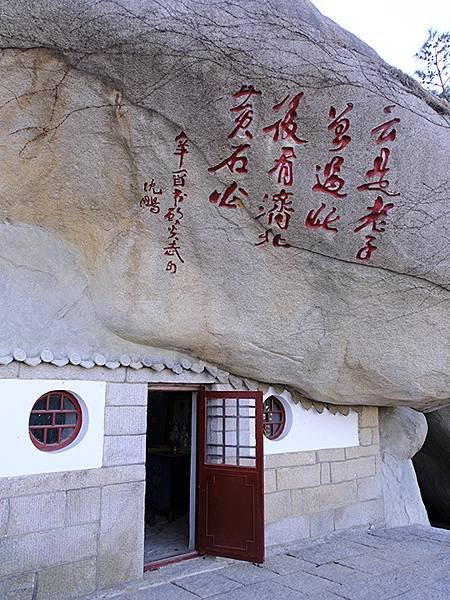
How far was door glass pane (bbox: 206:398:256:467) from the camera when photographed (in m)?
5.24

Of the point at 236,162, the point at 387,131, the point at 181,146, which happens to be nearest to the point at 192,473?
the point at 236,162

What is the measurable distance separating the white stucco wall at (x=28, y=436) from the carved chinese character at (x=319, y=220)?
93.1 inches

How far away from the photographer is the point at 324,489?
605cm

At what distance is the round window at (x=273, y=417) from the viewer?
19.0 feet

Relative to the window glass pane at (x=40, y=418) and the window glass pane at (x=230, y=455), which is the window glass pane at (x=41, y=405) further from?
the window glass pane at (x=230, y=455)

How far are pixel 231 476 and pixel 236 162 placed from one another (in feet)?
9.81

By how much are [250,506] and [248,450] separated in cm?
60

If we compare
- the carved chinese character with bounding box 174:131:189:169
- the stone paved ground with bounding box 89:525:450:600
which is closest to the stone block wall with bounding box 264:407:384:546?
the stone paved ground with bounding box 89:525:450:600

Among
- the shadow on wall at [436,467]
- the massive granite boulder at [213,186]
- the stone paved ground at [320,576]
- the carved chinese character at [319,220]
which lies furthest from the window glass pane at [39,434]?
the shadow on wall at [436,467]

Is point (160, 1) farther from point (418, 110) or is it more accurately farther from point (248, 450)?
point (248, 450)

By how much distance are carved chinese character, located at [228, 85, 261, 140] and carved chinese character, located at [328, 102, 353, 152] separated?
70 cm

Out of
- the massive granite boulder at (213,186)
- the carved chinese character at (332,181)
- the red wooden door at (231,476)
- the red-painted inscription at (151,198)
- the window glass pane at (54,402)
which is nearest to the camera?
the massive granite boulder at (213,186)

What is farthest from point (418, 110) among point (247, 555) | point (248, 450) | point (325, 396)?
point (247, 555)

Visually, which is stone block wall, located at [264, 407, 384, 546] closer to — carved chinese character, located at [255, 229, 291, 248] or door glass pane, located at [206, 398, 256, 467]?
door glass pane, located at [206, 398, 256, 467]
